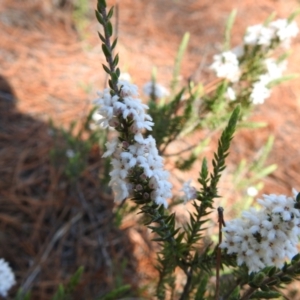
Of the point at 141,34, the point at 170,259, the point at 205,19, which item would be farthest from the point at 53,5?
the point at 170,259

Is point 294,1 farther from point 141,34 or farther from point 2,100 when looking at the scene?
point 2,100

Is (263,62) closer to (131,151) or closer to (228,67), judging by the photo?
(228,67)

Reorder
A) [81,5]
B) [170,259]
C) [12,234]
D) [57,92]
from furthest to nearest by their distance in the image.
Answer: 1. [81,5]
2. [57,92]
3. [12,234]
4. [170,259]

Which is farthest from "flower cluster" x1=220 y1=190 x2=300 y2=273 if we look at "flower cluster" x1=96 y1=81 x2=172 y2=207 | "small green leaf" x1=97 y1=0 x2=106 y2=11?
"small green leaf" x1=97 y1=0 x2=106 y2=11

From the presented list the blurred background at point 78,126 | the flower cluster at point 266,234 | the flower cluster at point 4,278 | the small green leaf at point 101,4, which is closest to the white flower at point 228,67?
the blurred background at point 78,126

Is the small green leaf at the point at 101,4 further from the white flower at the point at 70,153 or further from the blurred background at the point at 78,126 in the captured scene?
the white flower at the point at 70,153

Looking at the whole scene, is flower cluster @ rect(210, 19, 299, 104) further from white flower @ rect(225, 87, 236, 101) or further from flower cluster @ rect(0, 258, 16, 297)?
flower cluster @ rect(0, 258, 16, 297)

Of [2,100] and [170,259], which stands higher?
[2,100]

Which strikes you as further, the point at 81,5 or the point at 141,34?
the point at 141,34
